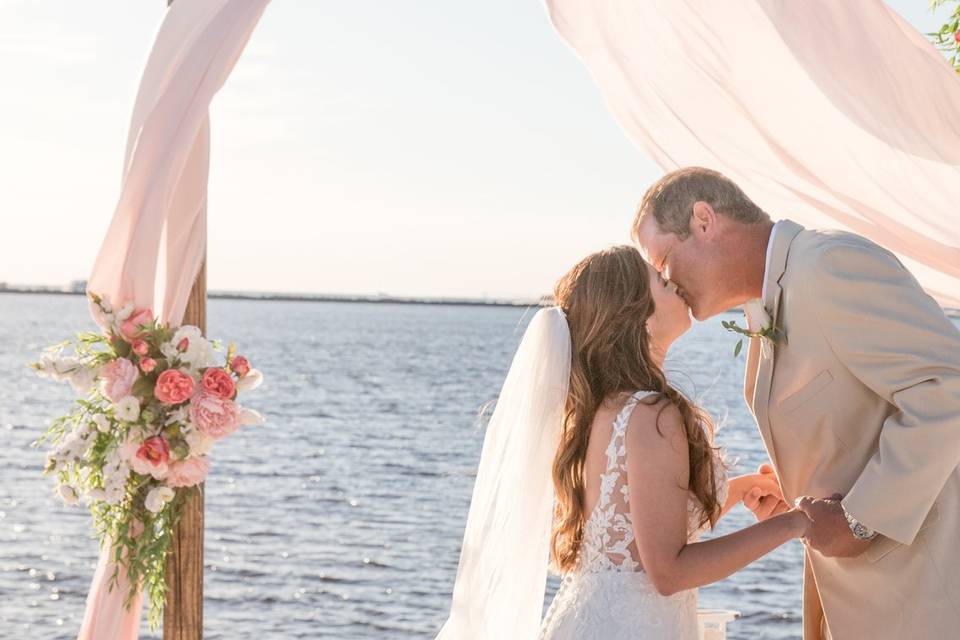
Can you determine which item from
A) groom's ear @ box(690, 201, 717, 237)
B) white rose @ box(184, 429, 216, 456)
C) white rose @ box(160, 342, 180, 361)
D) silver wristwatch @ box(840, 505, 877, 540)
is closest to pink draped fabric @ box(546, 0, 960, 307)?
groom's ear @ box(690, 201, 717, 237)

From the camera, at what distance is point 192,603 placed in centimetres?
335

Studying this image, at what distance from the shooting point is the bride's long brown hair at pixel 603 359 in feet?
9.60

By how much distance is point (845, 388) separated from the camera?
2.87m

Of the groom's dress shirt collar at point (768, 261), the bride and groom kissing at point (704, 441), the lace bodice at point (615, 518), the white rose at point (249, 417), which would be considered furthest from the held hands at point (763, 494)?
the white rose at point (249, 417)

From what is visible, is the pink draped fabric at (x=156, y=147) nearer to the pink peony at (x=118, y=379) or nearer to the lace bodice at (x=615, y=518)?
the pink peony at (x=118, y=379)

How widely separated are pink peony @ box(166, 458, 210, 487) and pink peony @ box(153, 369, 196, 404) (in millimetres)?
166

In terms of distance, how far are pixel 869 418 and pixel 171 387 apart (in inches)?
67.9

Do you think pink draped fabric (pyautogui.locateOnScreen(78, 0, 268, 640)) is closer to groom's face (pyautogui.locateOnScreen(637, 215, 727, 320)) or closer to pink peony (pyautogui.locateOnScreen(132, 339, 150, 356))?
pink peony (pyautogui.locateOnScreen(132, 339, 150, 356))

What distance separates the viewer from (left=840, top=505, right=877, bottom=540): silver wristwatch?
9.20 feet

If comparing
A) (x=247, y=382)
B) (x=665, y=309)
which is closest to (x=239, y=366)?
(x=247, y=382)

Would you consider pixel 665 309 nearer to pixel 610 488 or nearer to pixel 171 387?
pixel 610 488

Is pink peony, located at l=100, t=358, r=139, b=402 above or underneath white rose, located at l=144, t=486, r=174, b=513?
above

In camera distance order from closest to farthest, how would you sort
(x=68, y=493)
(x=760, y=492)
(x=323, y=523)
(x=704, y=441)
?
(x=704, y=441)
(x=68, y=493)
(x=760, y=492)
(x=323, y=523)

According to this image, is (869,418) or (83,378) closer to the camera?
(869,418)
